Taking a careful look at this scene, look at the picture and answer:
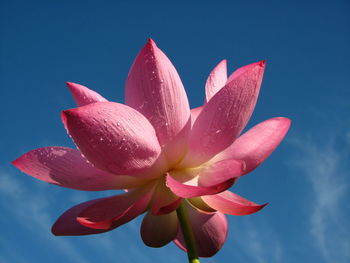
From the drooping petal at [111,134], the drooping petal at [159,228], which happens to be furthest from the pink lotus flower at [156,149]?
the drooping petal at [159,228]

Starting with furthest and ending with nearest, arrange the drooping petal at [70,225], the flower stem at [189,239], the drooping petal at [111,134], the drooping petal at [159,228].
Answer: the drooping petal at [159,228], the drooping petal at [70,225], the flower stem at [189,239], the drooping petal at [111,134]

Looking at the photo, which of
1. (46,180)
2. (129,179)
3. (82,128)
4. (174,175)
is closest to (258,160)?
(174,175)

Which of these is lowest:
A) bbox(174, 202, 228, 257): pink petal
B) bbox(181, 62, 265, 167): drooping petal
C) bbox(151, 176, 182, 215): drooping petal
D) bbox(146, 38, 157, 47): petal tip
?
bbox(174, 202, 228, 257): pink petal

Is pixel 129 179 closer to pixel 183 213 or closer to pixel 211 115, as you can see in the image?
pixel 183 213

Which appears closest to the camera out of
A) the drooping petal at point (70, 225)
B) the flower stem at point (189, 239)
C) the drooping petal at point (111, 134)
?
the drooping petal at point (111, 134)

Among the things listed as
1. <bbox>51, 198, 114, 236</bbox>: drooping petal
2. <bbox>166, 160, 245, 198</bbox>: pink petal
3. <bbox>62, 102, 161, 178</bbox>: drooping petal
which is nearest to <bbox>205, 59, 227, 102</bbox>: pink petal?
<bbox>166, 160, 245, 198</bbox>: pink petal

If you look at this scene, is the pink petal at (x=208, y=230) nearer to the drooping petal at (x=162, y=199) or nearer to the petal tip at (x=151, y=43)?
the drooping petal at (x=162, y=199)

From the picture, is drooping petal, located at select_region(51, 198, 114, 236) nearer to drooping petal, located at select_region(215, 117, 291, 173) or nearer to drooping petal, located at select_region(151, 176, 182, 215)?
drooping petal, located at select_region(151, 176, 182, 215)
